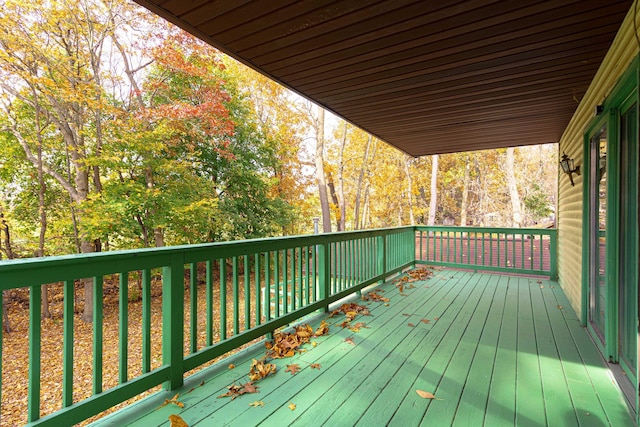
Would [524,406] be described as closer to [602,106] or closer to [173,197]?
[602,106]

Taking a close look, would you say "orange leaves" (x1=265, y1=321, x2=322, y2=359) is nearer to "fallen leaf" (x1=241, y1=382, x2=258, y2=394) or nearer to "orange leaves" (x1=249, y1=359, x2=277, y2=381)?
"orange leaves" (x1=249, y1=359, x2=277, y2=381)

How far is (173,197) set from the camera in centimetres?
801

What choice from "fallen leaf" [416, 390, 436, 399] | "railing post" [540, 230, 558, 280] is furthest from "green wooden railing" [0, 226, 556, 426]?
"railing post" [540, 230, 558, 280]

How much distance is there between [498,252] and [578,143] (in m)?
2.93

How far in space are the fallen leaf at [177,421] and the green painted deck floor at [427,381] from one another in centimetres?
6

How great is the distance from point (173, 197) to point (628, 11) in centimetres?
841

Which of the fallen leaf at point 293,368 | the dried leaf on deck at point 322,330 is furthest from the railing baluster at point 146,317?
the dried leaf on deck at point 322,330

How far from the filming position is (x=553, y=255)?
5.56 meters

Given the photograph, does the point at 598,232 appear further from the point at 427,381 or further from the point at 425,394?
the point at 425,394

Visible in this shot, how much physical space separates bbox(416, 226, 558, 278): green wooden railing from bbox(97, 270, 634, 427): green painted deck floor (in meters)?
2.47

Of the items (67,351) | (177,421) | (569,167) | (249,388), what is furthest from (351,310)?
(569,167)

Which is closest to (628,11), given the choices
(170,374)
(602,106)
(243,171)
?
(602,106)

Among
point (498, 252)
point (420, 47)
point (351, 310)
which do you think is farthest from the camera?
point (498, 252)

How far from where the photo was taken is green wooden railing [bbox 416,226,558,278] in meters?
5.73
